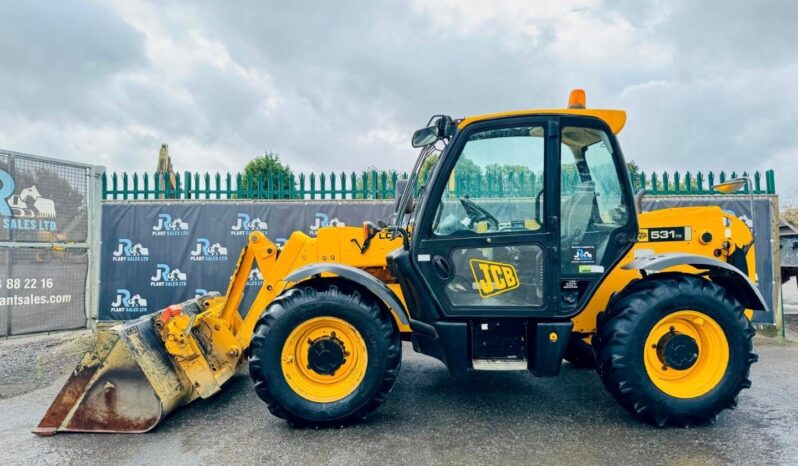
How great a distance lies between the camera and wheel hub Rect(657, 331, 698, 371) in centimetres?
367

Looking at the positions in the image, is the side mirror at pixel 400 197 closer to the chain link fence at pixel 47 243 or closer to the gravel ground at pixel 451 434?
the gravel ground at pixel 451 434

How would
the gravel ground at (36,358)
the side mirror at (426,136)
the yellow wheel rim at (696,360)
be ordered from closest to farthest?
the yellow wheel rim at (696,360) → the side mirror at (426,136) → the gravel ground at (36,358)

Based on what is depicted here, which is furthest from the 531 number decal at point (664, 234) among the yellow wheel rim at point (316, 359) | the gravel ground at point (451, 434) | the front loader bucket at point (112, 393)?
the front loader bucket at point (112, 393)

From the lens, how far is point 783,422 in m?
3.80

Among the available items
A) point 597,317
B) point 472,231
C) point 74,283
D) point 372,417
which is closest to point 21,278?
point 74,283

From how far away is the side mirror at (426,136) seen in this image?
4012 mm

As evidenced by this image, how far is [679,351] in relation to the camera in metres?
3.67

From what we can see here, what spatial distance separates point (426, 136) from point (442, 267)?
3.67 feet

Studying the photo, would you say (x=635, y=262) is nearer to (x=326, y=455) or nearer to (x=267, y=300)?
(x=326, y=455)

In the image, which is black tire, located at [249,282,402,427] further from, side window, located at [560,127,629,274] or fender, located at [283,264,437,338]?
side window, located at [560,127,629,274]

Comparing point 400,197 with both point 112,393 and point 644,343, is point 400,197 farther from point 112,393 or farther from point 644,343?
point 112,393

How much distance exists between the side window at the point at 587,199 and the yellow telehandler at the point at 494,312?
0.04 ft

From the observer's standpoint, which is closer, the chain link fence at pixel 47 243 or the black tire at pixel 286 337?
the black tire at pixel 286 337

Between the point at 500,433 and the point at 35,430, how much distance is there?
340cm
